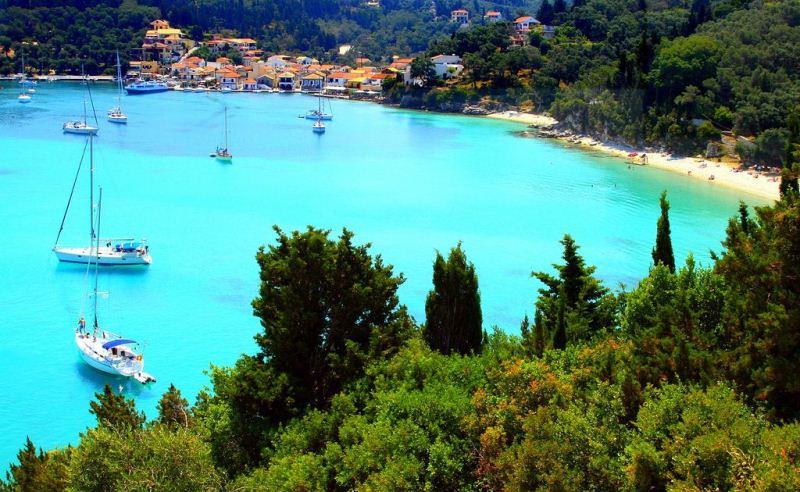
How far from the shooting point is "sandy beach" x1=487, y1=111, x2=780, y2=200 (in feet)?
124

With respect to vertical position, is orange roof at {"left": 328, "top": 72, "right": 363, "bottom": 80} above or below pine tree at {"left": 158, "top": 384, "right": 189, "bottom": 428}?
above

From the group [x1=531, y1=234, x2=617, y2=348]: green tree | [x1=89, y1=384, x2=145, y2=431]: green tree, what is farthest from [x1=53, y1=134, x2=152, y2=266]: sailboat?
[x1=531, y1=234, x2=617, y2=348]: green tree

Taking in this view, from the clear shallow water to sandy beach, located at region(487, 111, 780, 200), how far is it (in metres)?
1.25

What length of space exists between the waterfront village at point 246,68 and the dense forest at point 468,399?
73.2 m

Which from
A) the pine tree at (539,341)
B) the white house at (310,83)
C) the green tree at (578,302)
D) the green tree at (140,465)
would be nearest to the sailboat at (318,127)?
the white house at (310,83)

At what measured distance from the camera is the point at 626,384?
813 centimetres

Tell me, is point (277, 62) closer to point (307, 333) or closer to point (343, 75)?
point (343, 75)

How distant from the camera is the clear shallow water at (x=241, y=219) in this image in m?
18.9

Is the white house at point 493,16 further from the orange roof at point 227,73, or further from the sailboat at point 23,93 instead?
the sailboat at point 23,93

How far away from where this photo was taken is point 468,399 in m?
8.71

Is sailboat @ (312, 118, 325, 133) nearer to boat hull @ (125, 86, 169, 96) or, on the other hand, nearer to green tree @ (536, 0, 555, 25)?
boat hull @ (125, 86, 169, 96)

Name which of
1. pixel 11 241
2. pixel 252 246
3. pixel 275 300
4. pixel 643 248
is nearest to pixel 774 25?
pixel 643 248

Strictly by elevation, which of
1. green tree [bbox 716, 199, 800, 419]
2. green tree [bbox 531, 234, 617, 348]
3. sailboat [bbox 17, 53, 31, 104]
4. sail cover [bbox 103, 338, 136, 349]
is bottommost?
sailboat [bbox 17, 53, 31, 104]

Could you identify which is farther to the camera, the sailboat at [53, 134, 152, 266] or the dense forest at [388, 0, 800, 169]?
the dense forest at [388, 0, 800, 169]
